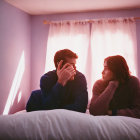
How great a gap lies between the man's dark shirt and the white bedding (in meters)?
0.51

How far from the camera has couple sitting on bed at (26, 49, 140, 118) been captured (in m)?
1.42

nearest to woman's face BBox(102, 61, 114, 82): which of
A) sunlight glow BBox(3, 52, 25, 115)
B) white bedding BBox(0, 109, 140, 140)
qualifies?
white bedding BBox(0, 109, 140, 140)

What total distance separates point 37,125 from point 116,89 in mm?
1069

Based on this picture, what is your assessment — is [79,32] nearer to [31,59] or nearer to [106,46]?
[106,46]

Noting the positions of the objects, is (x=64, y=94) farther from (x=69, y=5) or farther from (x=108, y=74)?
(x=69, y=5)

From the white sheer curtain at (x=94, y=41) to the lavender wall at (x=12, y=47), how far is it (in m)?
0.44

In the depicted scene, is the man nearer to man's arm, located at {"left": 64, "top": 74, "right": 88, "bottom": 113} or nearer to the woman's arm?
man's arm, located at {"left": 64, "top": 74, "right": 88, "bottom": 113}

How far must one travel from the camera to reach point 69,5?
9.65ft

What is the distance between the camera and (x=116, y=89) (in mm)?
1725

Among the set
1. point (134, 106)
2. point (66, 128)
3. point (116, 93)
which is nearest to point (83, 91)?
point (116, 93)

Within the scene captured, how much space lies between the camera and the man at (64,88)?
140cm

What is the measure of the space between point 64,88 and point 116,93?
0.55 m

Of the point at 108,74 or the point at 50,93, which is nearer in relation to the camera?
the point at 50,93

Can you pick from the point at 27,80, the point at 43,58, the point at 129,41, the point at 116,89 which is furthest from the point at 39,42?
the point at 116,89
